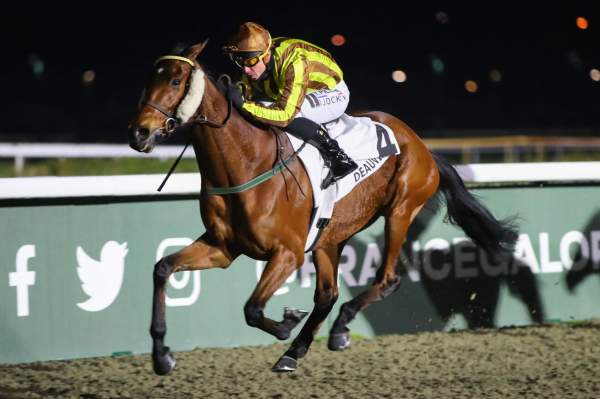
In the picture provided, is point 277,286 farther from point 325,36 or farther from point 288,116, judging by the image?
point 325,36

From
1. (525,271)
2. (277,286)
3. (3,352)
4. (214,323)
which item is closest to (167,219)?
(214,323)

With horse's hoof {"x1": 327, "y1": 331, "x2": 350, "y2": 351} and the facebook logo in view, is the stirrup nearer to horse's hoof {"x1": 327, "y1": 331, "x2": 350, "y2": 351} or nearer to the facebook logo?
horse's hoof {"x1": 327, "y1": 331, "x2": 350, "y2": 351}

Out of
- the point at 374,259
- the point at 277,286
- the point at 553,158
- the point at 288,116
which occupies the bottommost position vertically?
the point at 553,158

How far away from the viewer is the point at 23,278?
18.6 ft

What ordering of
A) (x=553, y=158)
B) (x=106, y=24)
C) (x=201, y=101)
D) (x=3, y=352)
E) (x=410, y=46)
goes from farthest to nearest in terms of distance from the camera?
(x=106, y=24), (x=410, y=46), (x=553, y=158), (x=3, y=352), (x=201, y=101)

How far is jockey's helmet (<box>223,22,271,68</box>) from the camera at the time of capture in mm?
4539

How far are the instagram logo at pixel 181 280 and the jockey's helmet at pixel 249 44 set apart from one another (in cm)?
183

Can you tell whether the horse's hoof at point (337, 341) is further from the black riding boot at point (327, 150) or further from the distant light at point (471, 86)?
the distant light at point (471, 86)

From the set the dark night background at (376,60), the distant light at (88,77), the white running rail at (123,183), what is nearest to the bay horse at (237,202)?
the white running rail at (123,183)

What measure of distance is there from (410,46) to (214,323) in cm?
1883

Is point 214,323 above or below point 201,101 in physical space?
below

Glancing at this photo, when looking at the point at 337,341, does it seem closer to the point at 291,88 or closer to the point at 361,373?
the point at 361,373

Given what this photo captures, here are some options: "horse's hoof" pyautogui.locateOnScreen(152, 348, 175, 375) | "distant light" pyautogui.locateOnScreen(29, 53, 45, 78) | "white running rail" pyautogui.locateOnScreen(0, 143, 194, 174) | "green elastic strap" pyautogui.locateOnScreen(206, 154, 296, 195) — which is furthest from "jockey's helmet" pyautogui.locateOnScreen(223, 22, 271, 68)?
"distant light" pyautogui.locateOnScreen(29, 53, 45, 78)

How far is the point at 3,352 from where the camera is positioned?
562 cm
